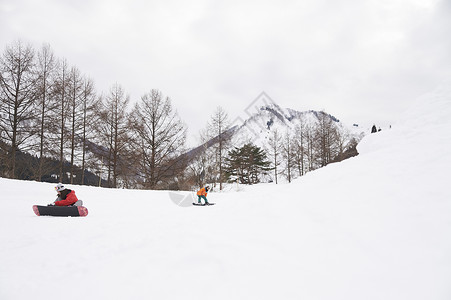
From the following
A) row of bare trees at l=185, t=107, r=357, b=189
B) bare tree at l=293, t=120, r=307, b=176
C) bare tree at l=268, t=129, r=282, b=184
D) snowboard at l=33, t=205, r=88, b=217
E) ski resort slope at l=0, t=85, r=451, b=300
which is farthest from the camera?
bare tree at l=268, t=129, r=282, b=184

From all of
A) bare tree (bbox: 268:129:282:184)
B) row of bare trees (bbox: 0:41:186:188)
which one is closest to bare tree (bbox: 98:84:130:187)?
row of bare trees (bbox: 0:41:186:188)

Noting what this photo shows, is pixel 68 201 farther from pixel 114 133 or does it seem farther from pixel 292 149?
pixel 292 149

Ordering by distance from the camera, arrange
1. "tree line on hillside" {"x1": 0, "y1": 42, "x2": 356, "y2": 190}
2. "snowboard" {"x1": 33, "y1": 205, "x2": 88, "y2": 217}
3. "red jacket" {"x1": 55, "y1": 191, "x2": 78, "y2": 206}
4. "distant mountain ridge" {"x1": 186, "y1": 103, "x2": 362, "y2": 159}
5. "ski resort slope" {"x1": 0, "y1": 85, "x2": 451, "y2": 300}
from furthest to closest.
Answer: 1. "distant mountain ridge" {"x1": 186, "y1": 103, "x2": 362, "y2": 159}
2. "tree line on hillside" {"x1": 0, "y1": 42, "x2": 356, "y2": 190}
3. "red jacket" {"x1": 55, "y1": 191, "x2": 78, "y2": 206}
4. "snowboard" {"x1": 33, "y1": 205, "x2": 88, "y2": 217}
5. "ski resort slope" {"x1": 0, "y1": 85, "x2": 451, "y2": 300}

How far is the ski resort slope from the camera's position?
2.34m

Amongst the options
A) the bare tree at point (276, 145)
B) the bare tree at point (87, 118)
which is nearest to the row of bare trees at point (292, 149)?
the bare tree at point (276, 145)

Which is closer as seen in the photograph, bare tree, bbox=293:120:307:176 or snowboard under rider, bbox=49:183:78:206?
snowboard under rider, bbox=49:183:78:206

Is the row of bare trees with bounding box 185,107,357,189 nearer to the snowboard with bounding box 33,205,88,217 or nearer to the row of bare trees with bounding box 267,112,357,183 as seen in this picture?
the row of bare trees with bounding box 267,112,357,183

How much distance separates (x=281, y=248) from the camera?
10.9 feet

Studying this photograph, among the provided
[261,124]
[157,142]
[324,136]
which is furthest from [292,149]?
[157,142]

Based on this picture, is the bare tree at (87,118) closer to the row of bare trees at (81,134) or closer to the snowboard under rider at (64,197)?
the row of bare trees at (81,134)

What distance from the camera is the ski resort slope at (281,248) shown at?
2344mm

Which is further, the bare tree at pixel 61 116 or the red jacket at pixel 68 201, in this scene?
the bare tree at pixel 61 116

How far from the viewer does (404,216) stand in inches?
137

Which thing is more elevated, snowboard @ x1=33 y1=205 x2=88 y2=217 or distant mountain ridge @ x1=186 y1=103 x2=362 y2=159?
distant mountain ridge @ x1=186 y1=103 x2=362 y2=159
